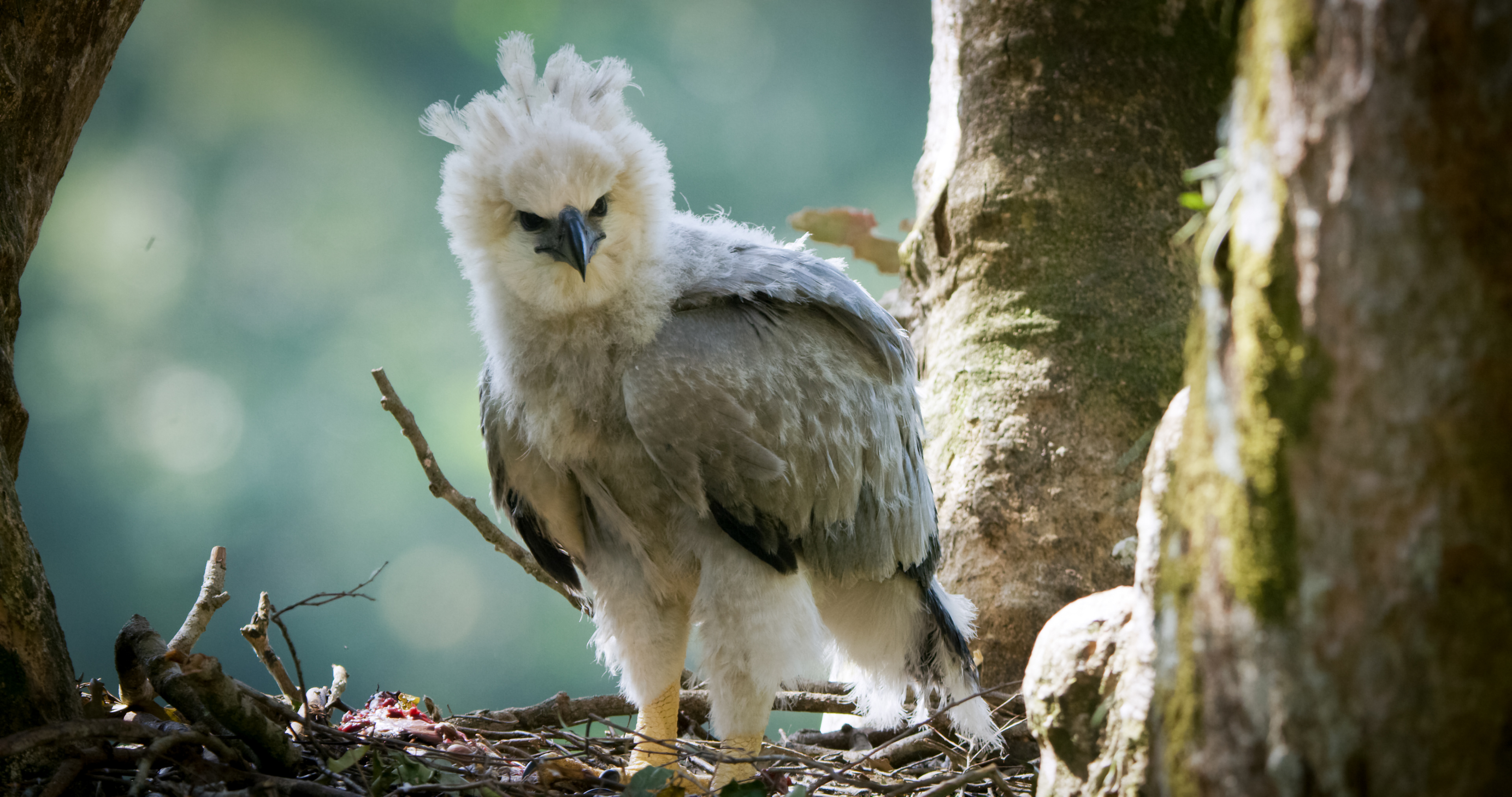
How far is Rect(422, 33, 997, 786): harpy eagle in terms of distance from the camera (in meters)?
1.88

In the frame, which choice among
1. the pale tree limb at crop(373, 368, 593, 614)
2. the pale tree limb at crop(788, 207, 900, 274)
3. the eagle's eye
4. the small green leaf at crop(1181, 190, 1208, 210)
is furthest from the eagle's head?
the pale tree limb at crop(788, 207, 900, 274)

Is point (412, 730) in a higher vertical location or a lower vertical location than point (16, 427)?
lower

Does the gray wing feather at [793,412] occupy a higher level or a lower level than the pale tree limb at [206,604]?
higher

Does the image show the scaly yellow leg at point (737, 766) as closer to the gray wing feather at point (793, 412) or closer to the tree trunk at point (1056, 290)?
the gray wing feather at point (793, 412)

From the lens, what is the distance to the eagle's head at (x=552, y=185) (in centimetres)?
191

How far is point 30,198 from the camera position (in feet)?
5.81

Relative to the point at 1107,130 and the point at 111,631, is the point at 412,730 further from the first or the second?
the point at 111,631

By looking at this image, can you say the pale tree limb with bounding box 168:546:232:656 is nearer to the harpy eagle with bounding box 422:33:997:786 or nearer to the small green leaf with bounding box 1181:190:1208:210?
the harpy eagle with bounding box 422:33:997:786

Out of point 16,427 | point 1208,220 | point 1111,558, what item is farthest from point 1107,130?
point 16,427

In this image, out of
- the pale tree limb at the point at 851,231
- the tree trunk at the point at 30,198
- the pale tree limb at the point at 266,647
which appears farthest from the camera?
the pale tree limb at the point at 851,231

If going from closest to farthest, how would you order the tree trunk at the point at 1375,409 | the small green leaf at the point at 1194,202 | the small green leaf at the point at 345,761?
the tree trunk at the point at 1375,409 < the small green leaf at the point at 1194,202 < the small green leaf at the point at 345,761

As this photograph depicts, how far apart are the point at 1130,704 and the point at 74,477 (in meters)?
5.09

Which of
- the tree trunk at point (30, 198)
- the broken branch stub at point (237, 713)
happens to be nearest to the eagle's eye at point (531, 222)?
the tree trunk at point (30, 198)

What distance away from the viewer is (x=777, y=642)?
6.18 ft
